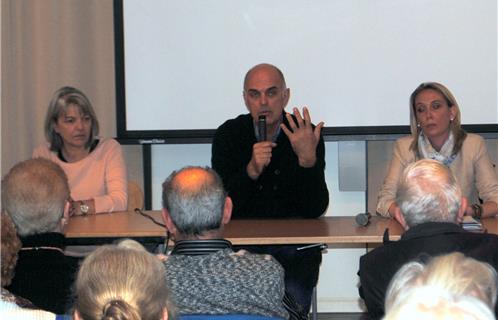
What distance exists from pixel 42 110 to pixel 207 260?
11.2 ft

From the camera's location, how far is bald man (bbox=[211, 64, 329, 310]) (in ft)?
13.5

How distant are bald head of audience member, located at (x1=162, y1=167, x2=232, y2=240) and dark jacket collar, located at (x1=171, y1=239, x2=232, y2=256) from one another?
0.37 ft

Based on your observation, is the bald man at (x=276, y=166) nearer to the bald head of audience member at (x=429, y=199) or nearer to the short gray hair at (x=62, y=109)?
the short gray hair at (x=62, y=109)

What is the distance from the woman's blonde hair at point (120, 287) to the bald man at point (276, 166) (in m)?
2.29

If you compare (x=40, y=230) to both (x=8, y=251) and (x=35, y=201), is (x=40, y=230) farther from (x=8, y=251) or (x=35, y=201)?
(x=8, y=251)

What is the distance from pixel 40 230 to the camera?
3.11 metres

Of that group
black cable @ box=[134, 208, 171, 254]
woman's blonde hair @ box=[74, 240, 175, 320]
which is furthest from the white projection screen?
woman's blonde hair @ box=[74, 240, 175, 320]

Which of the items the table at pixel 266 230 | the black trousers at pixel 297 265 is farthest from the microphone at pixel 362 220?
the black trousers at pixel 297 265

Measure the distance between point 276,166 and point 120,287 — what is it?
2686 mm

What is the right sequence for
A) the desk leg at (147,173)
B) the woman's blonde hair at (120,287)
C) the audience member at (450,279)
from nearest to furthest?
1. the audience member at (450,279)
2. the woman's blonde hair at (120,287)
3. the desk leg at (147,173)

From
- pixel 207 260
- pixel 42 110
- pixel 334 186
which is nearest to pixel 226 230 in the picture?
pixel 207 260

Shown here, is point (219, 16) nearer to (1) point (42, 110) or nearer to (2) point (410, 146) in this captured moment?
(1) point (42, 110)

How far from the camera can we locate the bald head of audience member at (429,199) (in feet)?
9.16

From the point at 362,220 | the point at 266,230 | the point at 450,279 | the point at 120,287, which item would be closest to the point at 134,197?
the point at 266,230
